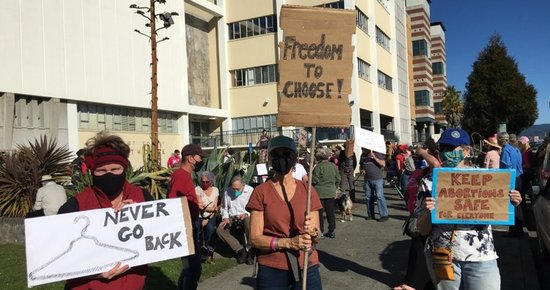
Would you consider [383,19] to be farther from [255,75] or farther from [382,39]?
[255,75]

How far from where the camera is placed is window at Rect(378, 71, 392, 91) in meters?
39.6

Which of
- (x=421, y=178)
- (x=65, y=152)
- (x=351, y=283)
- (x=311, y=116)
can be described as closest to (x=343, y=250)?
(x=351, y=283)

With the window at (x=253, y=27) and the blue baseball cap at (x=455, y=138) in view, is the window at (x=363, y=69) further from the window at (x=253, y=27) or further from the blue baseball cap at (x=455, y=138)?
the blue baseball cap at (x=455, y=138)

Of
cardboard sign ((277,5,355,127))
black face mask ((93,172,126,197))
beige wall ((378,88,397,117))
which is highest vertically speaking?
beige wall ((378,88,397,117))

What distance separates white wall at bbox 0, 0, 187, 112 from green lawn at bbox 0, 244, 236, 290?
44.4 feet

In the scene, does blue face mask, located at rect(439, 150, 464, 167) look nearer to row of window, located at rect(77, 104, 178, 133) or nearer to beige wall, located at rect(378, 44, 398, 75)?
row of window, located at rect(77, 104, 178, 133)

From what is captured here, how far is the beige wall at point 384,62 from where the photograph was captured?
3866cm

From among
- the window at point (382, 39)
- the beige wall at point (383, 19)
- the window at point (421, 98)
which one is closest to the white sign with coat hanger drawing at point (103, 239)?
the beige wall at point (383, 19)

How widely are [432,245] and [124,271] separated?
232 centimetres

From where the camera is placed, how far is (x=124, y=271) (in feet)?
10.1

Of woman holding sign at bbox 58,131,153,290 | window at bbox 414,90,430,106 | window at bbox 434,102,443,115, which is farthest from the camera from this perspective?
window at bbox 434,102,443,115

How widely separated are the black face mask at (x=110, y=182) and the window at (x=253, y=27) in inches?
1261

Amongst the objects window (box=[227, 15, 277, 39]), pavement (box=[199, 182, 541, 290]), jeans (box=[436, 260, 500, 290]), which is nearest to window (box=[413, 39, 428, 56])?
window (box=[227, 15, 277, 39])

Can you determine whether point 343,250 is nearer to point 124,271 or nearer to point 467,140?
point 467,140
